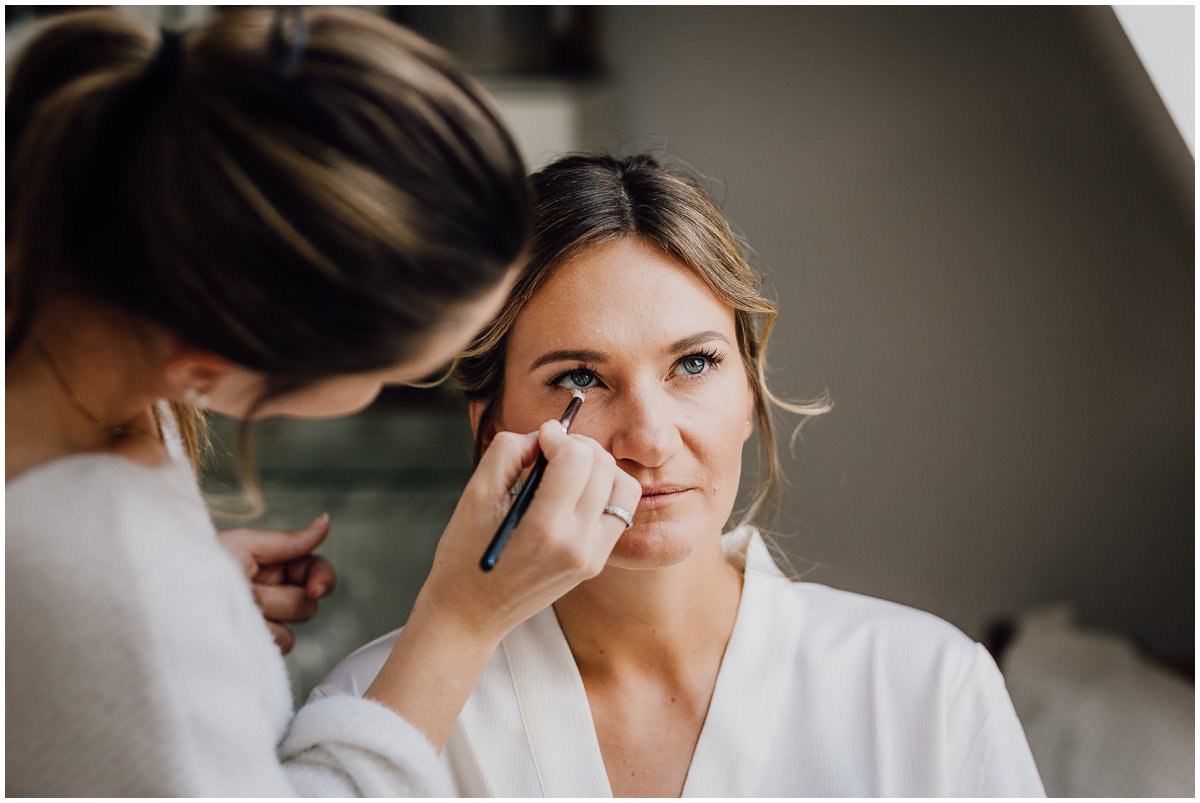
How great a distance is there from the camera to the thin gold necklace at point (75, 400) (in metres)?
0.63

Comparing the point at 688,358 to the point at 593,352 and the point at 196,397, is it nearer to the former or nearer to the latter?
the point at 593,352

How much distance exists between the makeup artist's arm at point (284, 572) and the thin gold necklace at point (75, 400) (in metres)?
0.29

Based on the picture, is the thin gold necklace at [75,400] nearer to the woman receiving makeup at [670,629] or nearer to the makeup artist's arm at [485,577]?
the makeup artist's arm at [485,577]

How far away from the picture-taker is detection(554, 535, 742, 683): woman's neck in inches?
41.9

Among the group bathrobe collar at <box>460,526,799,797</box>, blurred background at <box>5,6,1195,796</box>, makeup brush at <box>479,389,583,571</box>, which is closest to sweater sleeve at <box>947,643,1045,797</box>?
bathrobe collar at <box>460,526,799,797</box>

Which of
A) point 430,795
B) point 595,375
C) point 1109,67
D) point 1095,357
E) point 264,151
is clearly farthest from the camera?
point 1095,357

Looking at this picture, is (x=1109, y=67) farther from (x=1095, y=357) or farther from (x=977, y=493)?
(x=977, y=493)

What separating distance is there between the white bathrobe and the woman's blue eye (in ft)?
0.86

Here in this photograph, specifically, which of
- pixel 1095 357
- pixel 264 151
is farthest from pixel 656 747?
pixel 1095 357

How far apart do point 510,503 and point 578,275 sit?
302 mm

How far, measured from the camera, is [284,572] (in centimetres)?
101

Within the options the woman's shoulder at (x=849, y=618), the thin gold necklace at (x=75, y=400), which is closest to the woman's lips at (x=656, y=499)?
the woman's shoulder at (x=849, y=618)

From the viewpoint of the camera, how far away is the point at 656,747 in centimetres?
100

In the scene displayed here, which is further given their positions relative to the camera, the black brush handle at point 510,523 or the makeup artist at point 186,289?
the black brush handle at point 510,523
